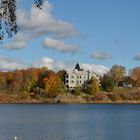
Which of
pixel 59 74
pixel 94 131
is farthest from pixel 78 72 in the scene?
pixel 94 131

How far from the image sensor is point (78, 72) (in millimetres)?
189375

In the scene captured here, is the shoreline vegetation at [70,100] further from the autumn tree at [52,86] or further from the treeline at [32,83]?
the autumn tree at [52,86]

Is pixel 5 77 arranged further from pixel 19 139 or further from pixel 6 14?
pixel 6 14

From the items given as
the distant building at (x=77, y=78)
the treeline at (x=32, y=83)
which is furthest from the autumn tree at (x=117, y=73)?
the treeline at (x=32, y=83)

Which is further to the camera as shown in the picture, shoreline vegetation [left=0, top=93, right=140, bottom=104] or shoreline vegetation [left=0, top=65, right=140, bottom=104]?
shoreline vegetation [left=0, top=93, right=140, bottom=104]

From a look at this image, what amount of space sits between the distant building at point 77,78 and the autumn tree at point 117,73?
751 cm

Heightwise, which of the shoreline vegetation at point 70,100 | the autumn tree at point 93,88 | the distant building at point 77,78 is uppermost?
the distant building at point 77,78

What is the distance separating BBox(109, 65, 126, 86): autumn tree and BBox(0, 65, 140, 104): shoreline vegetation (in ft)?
8.95

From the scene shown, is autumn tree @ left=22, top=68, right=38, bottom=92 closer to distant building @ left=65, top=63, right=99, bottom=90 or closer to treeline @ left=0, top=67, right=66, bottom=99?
treeline @ left=0, top=67, right=66, bottom=99

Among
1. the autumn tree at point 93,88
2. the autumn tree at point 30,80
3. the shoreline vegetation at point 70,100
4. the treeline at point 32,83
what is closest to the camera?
the autumn tree at point 93,88

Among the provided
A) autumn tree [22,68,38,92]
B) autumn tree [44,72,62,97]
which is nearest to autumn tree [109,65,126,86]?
autumn tree [44,72,62,97]

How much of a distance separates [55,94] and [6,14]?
146 meters

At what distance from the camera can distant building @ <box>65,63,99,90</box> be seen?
7185 inches

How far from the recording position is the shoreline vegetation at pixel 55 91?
164 meters
